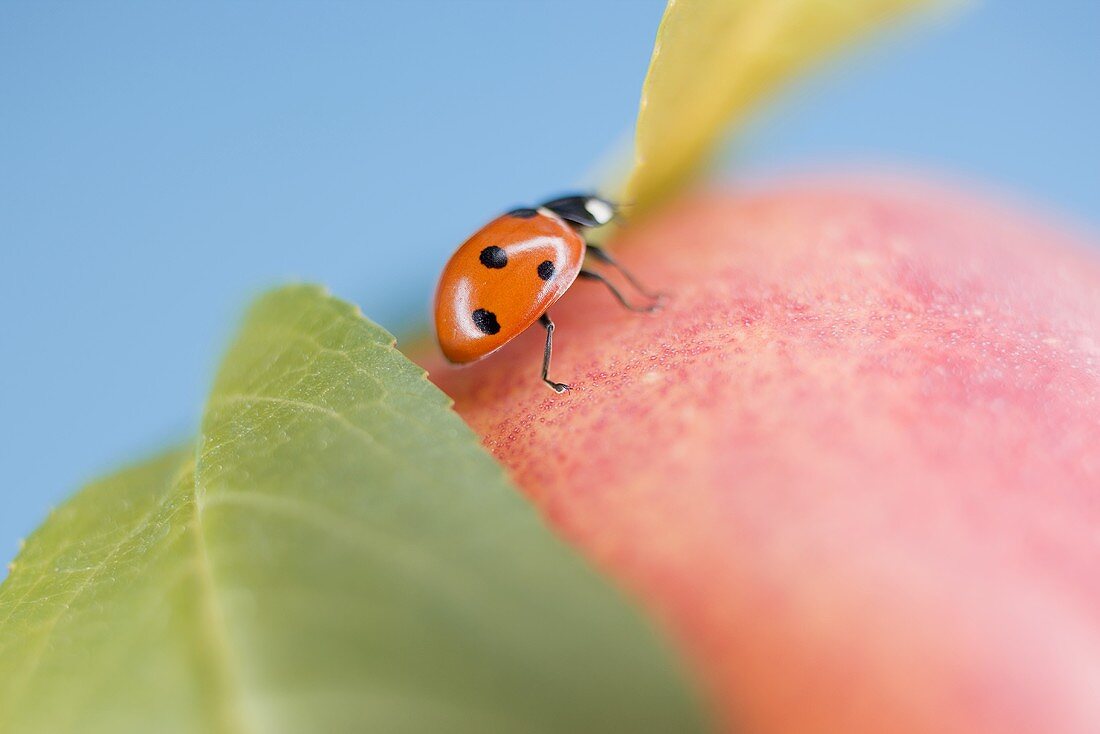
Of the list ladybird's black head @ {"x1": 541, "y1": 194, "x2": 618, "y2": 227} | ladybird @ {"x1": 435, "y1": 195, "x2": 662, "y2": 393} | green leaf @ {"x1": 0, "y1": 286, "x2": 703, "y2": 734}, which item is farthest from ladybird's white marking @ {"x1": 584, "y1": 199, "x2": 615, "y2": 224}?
green leaf @ {"x1": 0, "y1": 286, "x2": 703, "y2": 734}

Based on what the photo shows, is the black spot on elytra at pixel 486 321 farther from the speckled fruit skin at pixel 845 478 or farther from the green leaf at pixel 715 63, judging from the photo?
the green leaf at pixel 715 63

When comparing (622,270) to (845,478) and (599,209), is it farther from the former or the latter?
(845,478)

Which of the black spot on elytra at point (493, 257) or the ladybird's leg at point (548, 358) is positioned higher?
the black spot on elytra at point (493, 257)

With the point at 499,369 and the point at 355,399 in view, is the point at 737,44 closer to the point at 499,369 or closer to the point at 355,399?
the point at 499,369

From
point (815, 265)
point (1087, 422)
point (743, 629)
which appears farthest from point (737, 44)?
point (743, 629)

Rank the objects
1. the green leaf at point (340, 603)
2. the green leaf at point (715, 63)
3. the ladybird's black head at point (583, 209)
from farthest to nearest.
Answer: the ladybird's black head at point (583, 209) → the green leaf at point (715, 63) → the green leaf at point (340, 603)

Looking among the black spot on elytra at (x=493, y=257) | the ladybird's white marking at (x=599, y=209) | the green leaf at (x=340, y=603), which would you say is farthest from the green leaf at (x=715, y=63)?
the green leaf at (x=340, y=603)
